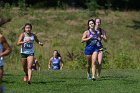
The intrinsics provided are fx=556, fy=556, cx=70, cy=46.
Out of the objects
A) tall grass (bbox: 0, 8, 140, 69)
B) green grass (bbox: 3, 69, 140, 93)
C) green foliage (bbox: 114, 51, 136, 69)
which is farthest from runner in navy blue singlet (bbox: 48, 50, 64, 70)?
green grass (bbox: 3, 69, 140, 93)

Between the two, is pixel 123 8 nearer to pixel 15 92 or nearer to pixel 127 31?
pixel 127 31

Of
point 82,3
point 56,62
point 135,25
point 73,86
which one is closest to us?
point 73,86

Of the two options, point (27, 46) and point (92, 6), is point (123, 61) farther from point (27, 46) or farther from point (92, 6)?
point (92, 6)

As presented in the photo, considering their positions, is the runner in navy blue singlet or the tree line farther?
the tree line

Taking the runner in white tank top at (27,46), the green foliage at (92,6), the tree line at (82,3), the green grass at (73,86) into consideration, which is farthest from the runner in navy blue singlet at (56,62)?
the tree line at (82,3)

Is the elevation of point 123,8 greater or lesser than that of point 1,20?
lesser

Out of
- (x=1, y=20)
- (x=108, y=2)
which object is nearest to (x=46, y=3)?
(x=108, y=2)

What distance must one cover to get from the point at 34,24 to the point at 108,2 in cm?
1194

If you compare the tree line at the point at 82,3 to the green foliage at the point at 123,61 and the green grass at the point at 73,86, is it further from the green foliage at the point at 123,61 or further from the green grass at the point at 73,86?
the green grass at the point at 73,86

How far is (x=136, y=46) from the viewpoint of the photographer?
142 ft

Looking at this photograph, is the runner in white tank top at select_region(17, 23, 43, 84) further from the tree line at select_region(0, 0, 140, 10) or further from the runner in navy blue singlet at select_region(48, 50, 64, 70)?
the tree line at select_region(0, 0, 140, 10)

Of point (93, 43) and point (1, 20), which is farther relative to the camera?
point (93, 43)

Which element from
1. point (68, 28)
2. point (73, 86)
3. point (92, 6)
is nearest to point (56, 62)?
point (73, 86)

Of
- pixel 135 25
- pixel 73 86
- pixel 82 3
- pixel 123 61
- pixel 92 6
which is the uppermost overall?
pixel 73 86
